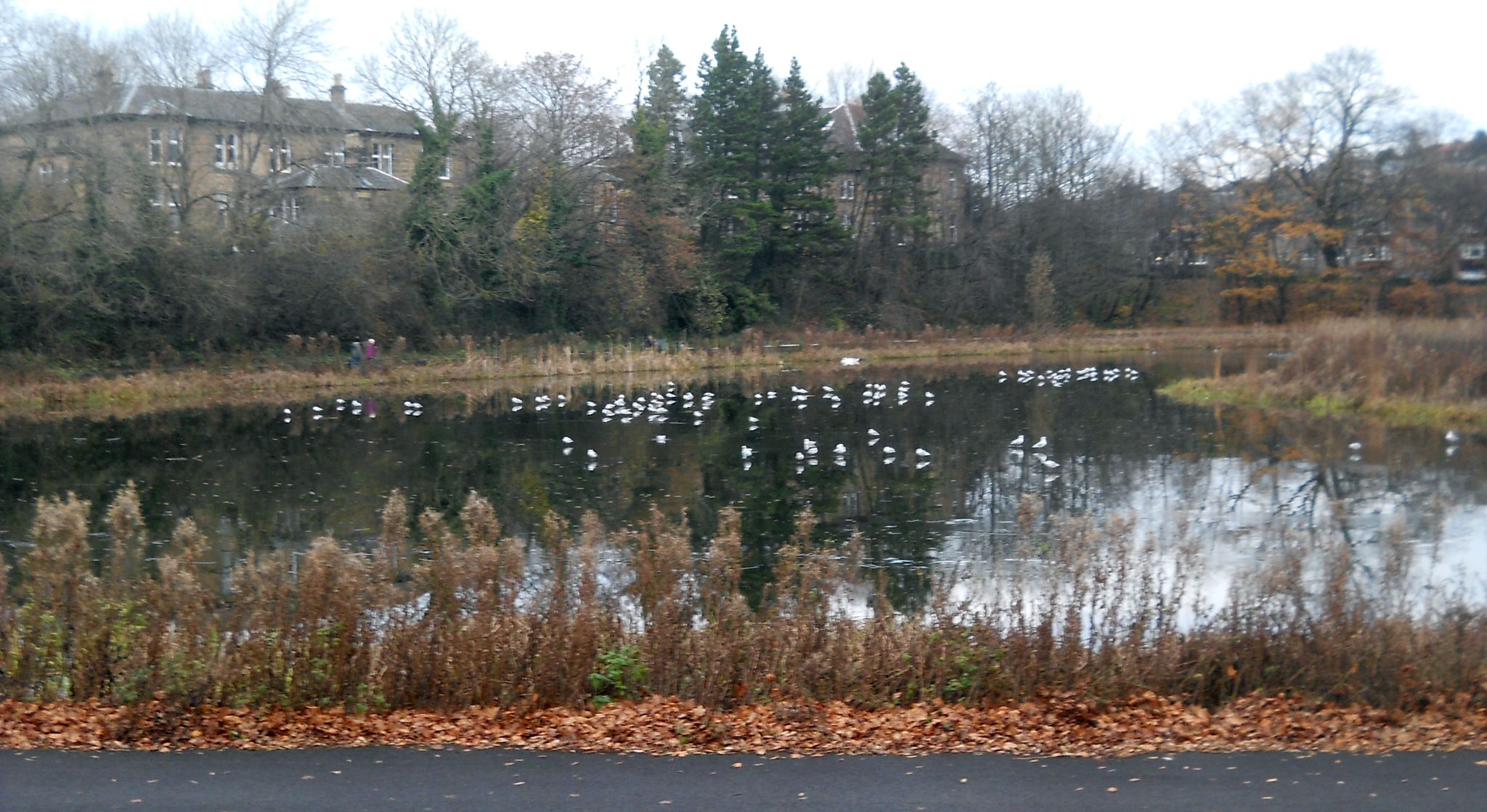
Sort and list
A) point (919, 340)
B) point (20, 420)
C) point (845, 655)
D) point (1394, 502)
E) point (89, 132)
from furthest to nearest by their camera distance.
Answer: point (919, 340)
point (89, 132)
point (20, 420)
point (1394, 502)
point (845, 655)

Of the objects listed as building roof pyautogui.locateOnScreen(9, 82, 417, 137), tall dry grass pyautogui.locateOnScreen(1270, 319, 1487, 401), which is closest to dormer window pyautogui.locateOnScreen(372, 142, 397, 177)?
building roof pyautogui.locateOnScreen(9, 82, 417, 137)

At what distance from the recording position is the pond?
13.9 meters

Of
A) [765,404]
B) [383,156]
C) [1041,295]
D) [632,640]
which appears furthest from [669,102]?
[632,640]

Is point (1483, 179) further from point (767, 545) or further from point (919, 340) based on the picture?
point (767, 545)

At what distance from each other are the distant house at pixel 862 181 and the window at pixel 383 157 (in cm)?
2154

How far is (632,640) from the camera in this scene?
752cm

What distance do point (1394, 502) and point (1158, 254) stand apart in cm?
5565

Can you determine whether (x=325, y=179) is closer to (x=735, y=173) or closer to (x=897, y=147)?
(x=735, y=173)

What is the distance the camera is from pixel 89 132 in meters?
35.2

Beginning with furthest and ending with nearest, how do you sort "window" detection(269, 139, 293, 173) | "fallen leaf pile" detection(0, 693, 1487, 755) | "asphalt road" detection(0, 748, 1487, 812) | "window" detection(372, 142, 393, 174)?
1. "window" detection(372, 142, 393, 174)
2. "window" detection(269, 139, 293, 173)
3. "fallen leaf pile" detection(0, 693, 1487, 755)
4. "asphalt road" detection(0, 748, 1487, 812)

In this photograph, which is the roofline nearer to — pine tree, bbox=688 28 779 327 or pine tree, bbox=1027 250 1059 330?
pine tree, bbox=688 28 779 327

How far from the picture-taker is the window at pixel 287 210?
41062 millimetres

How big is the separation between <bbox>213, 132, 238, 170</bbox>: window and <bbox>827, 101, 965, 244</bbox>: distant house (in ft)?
89.6

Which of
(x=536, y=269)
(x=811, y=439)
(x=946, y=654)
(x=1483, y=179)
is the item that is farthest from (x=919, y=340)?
(x=946, y=654)
